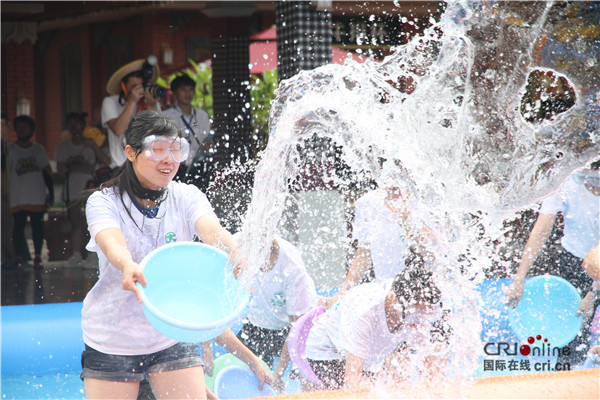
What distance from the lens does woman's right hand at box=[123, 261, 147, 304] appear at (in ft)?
8.57

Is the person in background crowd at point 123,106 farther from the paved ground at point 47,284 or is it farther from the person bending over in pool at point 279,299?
the person bending over in pool at point 279,299

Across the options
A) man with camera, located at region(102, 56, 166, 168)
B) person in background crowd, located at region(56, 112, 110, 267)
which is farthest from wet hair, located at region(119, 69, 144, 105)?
person in background crowd, located at region(56, 112, 110, 267)

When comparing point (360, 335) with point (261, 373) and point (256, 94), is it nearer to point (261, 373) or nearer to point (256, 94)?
point (261, 373)

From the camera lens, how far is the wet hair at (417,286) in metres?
3.49

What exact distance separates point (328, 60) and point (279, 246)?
332 centimetres

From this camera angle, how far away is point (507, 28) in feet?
13.0

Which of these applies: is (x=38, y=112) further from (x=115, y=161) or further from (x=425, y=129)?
(x=425, y=129)

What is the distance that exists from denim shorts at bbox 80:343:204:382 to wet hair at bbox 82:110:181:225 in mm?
648

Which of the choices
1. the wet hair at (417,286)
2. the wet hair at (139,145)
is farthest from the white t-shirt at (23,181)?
the wet hair at (417,286)

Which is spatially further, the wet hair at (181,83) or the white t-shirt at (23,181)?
the white t-shirt at (23,181)

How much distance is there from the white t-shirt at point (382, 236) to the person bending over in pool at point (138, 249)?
1204mm

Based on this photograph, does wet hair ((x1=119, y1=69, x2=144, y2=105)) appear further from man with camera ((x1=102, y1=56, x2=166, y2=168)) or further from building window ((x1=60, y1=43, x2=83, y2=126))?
building window ((x1=60, y1=43, x2=83, y2=126))

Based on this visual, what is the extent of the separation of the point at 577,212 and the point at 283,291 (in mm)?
2102

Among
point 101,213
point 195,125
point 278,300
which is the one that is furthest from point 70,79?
point 101,213
